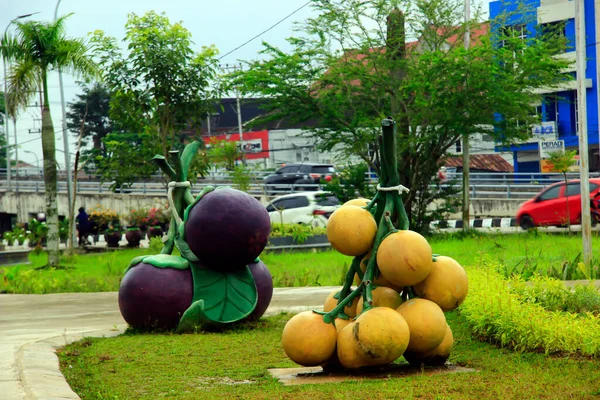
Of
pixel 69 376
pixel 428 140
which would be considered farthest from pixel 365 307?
pixel 428 140

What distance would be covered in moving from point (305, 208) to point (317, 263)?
408 inches

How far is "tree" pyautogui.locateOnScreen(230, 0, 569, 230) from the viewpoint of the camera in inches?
883

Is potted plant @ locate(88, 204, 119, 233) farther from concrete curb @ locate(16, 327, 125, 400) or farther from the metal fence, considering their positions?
concrete curb @ locate(16, 327, 125, 400)

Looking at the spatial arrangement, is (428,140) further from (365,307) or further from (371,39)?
(365,307)

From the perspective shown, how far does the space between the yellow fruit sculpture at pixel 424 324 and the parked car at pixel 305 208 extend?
1996 cm

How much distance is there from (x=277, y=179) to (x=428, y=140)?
68.3 feet

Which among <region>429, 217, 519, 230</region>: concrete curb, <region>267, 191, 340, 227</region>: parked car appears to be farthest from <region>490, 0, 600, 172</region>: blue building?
<region>267, 191, 340, 227</region>: parked car

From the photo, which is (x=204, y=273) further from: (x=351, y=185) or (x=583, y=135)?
(x=351, y=185)

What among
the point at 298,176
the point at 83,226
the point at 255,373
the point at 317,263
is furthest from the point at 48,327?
the point at 298,176

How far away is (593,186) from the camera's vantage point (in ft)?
75.8

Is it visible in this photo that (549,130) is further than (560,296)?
Yes

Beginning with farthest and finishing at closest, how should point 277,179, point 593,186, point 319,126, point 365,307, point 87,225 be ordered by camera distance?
point 277,179 < point 87,225 < point 319,126 < point 593,186 < point 365,307

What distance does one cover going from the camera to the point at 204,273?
27.4 feet

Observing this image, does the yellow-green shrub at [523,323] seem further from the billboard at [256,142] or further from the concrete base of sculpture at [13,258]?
the billboard at [256,142]
